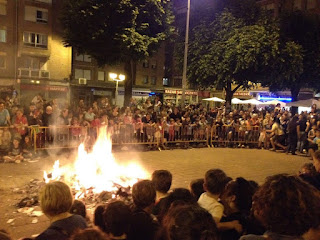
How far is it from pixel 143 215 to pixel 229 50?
2199 cm

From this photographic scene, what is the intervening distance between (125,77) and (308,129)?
13.2 metres

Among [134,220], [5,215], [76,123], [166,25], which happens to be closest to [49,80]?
[166,25]

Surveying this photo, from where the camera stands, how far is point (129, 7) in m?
20.0

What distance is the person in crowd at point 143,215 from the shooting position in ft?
9.57

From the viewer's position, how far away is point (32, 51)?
3912cm

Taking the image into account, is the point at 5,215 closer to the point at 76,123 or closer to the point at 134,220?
the point at 134,220

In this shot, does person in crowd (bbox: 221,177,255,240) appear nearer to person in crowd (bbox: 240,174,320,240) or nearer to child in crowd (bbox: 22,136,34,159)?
person in crowd (bbox: 240,174,320,240)

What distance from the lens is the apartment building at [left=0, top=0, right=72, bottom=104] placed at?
122ft

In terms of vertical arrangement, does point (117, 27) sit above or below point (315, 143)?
above

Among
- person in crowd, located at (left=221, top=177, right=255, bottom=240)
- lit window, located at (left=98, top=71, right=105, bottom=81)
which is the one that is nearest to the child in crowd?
person in crowd, located at (left=221, top=177, right=255, bottom=240)

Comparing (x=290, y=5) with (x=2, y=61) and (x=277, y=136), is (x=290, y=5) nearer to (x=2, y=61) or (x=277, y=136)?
(x=277, y=136)

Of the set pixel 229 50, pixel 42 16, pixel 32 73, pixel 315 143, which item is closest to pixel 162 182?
pixel 315 143

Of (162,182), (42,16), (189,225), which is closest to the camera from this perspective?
(189,225)

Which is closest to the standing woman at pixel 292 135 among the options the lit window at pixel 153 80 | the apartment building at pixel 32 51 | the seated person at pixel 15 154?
the seated person at pixel 15 154
